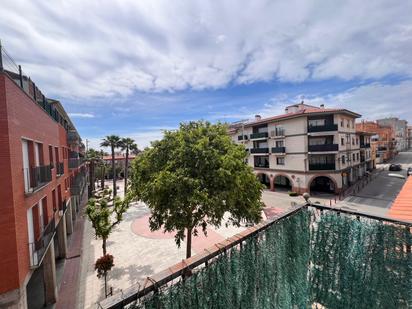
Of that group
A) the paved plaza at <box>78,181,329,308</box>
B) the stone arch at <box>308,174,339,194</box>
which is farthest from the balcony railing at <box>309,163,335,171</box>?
the paved plaza at <box>78,181,329,308</box>

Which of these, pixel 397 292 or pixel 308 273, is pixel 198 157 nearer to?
pixel 308 273

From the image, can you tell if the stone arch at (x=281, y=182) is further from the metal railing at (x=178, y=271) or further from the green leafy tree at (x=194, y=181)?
the metal railing at (x=178, y=271)

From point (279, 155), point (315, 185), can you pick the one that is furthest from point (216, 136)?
point (315, 185)

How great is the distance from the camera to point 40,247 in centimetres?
809

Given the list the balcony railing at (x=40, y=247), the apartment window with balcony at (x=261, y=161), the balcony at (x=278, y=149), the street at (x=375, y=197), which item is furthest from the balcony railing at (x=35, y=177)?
the apartment window with balcony at (x=261, y=161)

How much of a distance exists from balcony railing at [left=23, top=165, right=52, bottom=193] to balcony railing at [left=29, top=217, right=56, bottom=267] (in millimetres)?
2071

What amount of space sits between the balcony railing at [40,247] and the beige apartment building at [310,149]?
27.7 m

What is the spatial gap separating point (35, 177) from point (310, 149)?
93.6ft

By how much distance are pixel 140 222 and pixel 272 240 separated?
19982 millimetres

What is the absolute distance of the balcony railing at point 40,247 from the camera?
23.9 ft

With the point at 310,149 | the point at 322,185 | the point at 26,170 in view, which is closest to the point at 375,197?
the point at 322,185

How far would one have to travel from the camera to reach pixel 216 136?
11.0 meters

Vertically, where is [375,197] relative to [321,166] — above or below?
below

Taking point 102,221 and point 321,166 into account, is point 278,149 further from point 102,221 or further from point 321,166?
point 102,221
